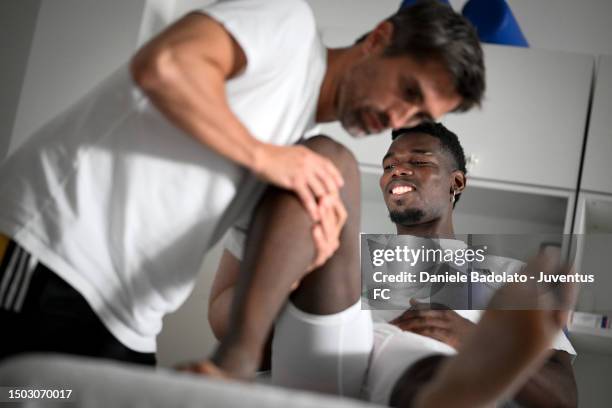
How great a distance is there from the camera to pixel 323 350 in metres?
0.97

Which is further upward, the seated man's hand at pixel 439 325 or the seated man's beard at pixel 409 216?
the seated man's beard at pixel 409 216

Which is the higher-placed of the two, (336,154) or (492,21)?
(492,21)

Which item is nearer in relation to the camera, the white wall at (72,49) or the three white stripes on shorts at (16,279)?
the three white stripes on shorts at (16,279)

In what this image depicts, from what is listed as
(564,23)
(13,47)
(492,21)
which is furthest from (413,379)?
(564,23)

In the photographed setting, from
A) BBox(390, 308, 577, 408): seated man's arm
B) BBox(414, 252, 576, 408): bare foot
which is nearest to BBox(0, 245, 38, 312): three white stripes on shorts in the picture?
BBox(414, 252, 576, 408): bare foot

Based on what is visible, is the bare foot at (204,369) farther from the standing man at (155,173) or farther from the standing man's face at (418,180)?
the standing man's face at (418,180)

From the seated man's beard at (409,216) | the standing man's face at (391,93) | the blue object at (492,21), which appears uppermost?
the blue object at (492,21)

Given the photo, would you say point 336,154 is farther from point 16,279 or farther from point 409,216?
point 409,216

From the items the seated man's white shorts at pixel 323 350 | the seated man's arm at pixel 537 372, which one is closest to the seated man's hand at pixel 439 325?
the seated man's arm at pixel 537 372

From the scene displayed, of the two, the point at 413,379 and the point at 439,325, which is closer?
the point at 413,379

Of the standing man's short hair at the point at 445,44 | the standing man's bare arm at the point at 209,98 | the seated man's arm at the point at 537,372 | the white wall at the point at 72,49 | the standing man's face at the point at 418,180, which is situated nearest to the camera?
the standing man's bare arm at the point at 209,98

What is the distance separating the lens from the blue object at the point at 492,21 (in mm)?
2287

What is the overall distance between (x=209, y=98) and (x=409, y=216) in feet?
3.88

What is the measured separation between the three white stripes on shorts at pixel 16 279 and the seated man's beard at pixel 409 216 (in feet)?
3.98
